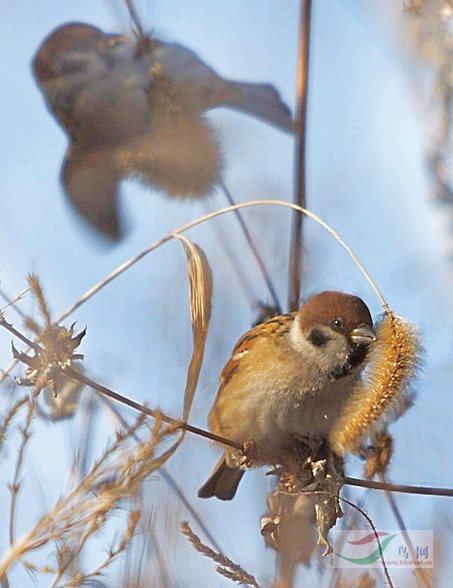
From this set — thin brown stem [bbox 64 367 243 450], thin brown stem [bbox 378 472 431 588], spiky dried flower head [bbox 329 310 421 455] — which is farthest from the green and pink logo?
thin brown stem [bbox 64 367 243 450]

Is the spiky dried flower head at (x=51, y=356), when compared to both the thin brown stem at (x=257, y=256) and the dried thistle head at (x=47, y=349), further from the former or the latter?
the thin brown stem at (x=257, y=256)

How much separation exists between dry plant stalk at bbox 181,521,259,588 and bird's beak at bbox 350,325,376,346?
38 cm

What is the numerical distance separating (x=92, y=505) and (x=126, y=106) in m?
0.66

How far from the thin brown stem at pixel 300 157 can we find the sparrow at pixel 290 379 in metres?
0.05

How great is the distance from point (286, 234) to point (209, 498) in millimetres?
340

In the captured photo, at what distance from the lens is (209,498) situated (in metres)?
1.01

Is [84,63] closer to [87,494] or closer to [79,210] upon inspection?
[79,210]

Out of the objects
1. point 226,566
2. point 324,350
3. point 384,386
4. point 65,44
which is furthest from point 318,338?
point 65,44

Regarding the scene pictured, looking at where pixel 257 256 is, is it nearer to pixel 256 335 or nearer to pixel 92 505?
pixel 256 335

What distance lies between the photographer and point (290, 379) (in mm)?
1212

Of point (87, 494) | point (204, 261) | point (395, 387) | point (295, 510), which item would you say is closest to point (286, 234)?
point (204, 261)

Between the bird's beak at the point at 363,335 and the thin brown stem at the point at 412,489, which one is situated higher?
the bird's beak at the point at 363,335

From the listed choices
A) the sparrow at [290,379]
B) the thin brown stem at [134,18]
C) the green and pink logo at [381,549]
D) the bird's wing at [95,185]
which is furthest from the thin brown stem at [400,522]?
the thin brown stem at [134,18]

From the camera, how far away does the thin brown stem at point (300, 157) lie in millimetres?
1090
